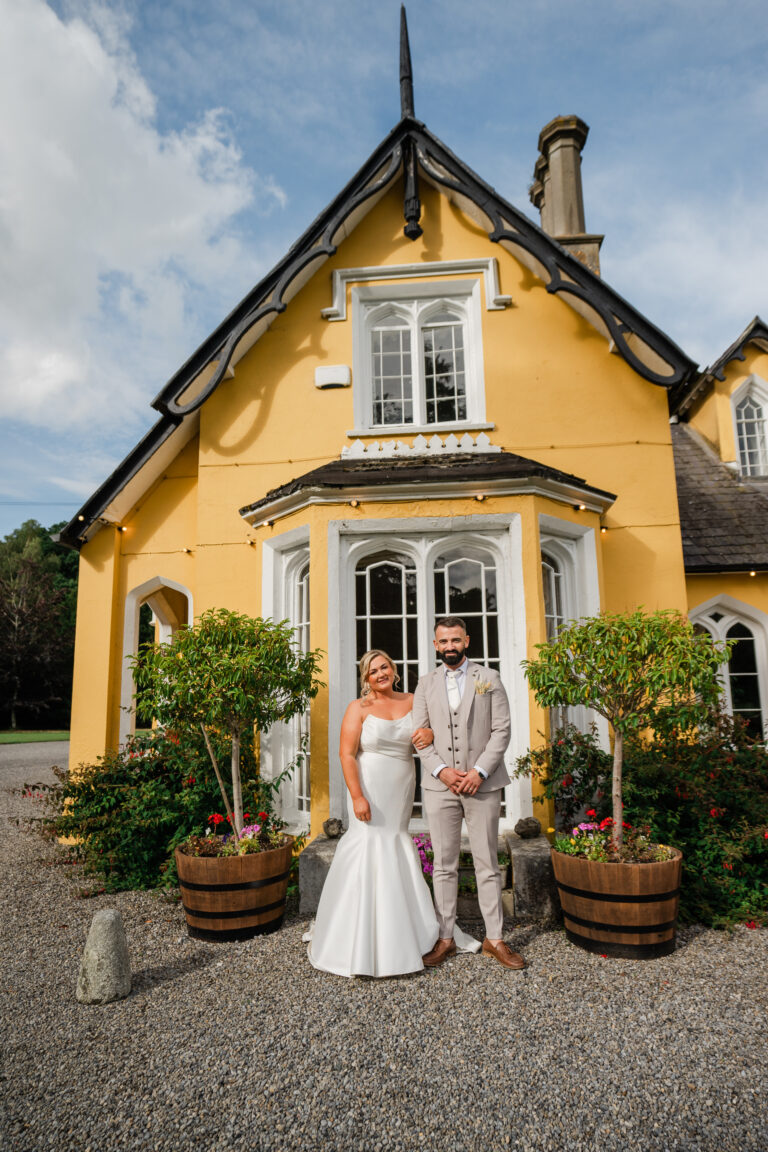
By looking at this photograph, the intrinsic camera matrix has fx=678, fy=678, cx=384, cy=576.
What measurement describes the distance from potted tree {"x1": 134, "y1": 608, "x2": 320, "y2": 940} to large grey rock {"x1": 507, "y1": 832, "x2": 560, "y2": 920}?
1.78 meters

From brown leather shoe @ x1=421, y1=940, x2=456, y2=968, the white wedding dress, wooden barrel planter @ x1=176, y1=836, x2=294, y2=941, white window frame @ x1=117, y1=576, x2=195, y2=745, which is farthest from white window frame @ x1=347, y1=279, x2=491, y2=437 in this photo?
brown leather shoe @ x1=421, y1=940, x2=456, y2=968

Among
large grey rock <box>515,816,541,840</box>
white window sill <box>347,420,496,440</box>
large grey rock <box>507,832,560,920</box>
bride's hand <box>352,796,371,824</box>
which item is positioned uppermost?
white window sill <box>347,420,496,440</box>

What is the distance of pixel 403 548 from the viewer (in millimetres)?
6621

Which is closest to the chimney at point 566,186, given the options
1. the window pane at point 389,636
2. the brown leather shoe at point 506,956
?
the window pane at point 389,636

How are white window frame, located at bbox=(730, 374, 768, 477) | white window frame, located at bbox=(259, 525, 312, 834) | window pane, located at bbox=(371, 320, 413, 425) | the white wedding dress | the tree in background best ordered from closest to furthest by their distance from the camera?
the white wedding dress, white window frame, located at bbox=(259, 525, 312, 834), window pane, located at bbox=(371, 320, 413, 425), white window frame, located at bbox=(730, 374, 768, 477), the tree in background

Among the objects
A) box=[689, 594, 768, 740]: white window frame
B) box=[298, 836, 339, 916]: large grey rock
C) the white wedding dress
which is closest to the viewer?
the white wedding dress

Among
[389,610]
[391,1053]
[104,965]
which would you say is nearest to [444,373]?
[389,610]

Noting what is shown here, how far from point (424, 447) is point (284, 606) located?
236 centimetres

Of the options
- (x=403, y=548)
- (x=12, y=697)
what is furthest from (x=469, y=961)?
(x=12, y=697)

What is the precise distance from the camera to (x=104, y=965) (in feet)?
13.4

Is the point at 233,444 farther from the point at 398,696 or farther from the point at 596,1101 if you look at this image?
the point at 596,1101

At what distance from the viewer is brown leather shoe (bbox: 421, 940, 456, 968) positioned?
14.4 feet

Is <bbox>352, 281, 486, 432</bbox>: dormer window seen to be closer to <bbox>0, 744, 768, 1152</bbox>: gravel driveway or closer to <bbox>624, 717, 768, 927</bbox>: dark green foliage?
<bbox>624, 717, 768, 927</bbox>: dark green foliage

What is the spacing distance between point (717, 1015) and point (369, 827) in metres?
2.21
